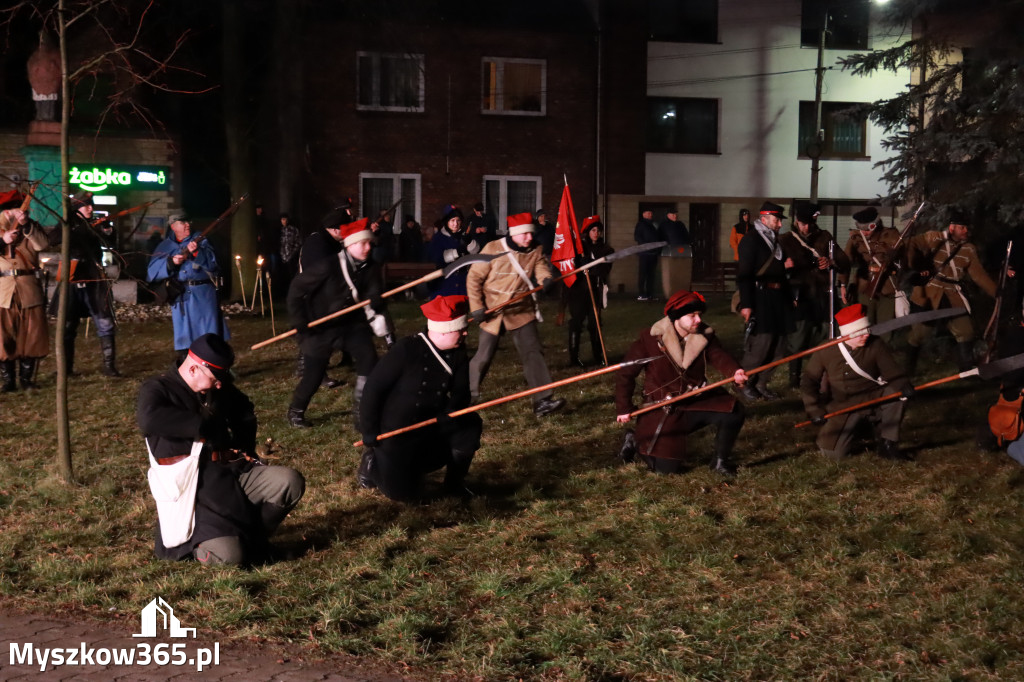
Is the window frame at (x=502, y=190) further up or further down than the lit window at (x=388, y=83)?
further down

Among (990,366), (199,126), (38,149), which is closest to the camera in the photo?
(990,366)

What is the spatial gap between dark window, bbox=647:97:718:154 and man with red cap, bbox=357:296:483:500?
82.3 ft

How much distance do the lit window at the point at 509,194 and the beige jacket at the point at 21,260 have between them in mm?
18672

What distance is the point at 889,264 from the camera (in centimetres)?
1342

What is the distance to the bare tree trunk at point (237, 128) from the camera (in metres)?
24.9

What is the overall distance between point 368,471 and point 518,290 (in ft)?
10.8

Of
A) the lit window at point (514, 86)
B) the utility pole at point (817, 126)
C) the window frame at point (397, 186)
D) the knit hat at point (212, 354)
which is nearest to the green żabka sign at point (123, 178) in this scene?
the window frame at point (397, 186)

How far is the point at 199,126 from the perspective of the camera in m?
30.2

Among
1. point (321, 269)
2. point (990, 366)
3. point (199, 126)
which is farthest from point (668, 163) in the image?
point (990, 366)

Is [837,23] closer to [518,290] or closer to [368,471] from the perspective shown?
[518,290]

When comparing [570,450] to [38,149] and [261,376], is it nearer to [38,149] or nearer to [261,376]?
[261,376]

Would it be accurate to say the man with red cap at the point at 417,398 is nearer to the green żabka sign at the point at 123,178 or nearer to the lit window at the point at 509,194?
the green żabka sign at the point at 123,178

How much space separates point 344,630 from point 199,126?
26.1 m

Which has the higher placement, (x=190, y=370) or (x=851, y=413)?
(x=190, y=370)
